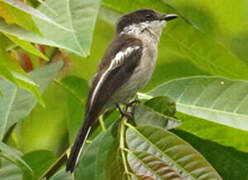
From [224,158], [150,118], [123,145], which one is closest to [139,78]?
[150,118]

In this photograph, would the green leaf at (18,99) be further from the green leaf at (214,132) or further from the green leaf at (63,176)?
the green leaf at (214,132)

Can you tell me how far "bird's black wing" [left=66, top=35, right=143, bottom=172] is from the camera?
3.19m

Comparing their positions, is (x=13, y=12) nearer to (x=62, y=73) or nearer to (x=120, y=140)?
(x=120, y=140)

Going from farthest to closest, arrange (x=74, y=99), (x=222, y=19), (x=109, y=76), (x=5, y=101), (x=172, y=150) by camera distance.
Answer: (x=222, y=19) → (x=74, y=99) → (x=109, y=76) → (x=5, y=101) → (x=172, y=150)

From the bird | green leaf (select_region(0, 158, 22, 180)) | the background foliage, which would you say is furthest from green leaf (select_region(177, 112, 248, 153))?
green leaf (select_region(0, 158, 22, 180))

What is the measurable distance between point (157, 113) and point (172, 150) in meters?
0.32

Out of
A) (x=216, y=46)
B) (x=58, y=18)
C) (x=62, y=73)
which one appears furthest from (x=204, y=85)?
(x=62, y=73)

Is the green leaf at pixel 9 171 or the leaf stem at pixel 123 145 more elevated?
the leaf stem at pixel 123 145

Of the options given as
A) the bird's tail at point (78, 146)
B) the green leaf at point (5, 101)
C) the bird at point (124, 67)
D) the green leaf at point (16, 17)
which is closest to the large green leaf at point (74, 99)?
the bird at point (124, 67)

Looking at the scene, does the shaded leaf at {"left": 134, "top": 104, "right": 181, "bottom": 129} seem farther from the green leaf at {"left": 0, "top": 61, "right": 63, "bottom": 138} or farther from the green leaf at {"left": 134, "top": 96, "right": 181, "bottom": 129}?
the green leaf at {"left": 0, "top": 61, "right": 63, "bottom": 138}

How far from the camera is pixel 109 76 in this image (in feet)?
12.5

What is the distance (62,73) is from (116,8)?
2.93 ft

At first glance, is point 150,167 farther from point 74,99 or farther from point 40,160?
point 74,99

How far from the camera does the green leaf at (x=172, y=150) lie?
2.42m
